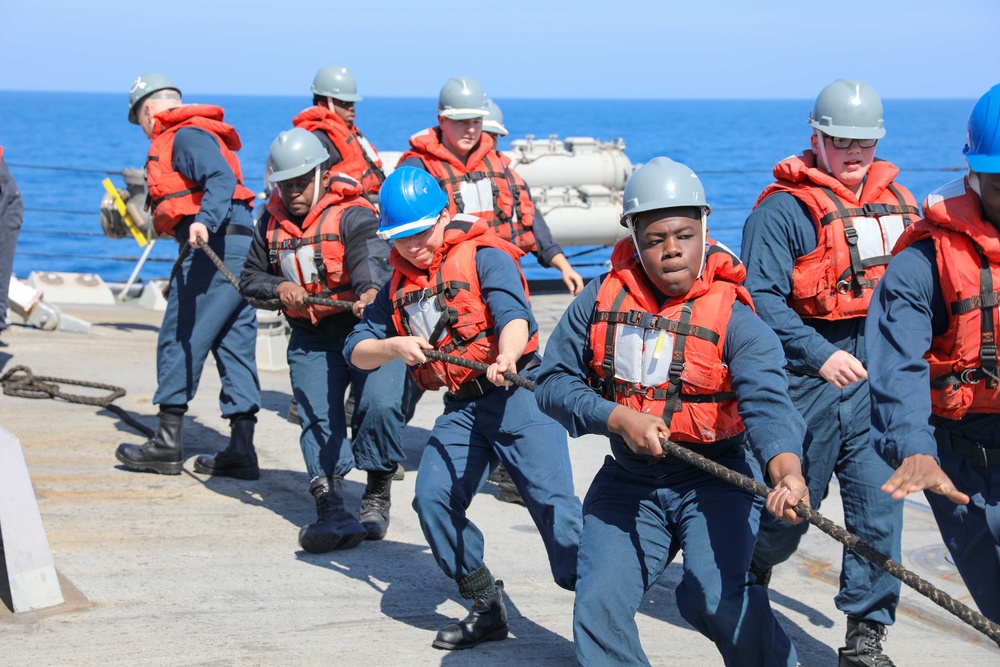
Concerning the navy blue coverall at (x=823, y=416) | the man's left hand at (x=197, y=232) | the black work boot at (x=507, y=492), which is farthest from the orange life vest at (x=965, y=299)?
the man's left hand at (x=197, y=232)

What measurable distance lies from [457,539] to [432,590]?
0.82 m

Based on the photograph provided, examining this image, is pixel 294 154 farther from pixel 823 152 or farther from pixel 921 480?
pixel 921 480

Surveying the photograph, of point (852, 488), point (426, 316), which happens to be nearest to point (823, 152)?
point (852, 488)

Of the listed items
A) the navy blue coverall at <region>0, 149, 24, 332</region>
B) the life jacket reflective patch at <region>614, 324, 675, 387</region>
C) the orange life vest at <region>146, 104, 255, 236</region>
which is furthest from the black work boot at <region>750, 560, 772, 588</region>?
the navy blue coverall at <region>0, 149, 24, 332</region>

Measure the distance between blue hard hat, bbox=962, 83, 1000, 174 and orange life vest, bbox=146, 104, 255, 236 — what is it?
475 centimetres

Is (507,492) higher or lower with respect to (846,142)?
lower

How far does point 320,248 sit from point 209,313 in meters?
1.48

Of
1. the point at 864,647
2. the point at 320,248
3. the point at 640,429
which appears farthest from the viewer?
the point at 320,248

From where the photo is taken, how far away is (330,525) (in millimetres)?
6117

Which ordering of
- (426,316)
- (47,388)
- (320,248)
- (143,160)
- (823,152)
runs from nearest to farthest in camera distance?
(426,316) < (823,152) < (320,248) < (47,388) < (143,160)

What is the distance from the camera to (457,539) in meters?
4.93

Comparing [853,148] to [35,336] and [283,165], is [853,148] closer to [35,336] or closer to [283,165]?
[283,165]

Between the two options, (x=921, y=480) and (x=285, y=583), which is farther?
(x=285, y=583)

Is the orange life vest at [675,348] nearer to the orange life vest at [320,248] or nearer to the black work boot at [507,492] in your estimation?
the orange life vest at [320,248]
